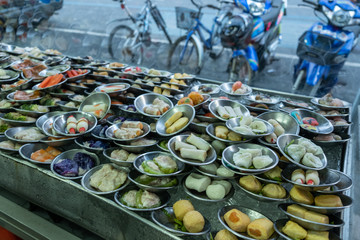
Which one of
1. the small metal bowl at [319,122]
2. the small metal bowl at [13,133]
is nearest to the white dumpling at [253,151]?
the small metal bowl at [319,122]

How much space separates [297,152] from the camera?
50.1 inches

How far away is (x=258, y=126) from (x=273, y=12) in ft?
11.4

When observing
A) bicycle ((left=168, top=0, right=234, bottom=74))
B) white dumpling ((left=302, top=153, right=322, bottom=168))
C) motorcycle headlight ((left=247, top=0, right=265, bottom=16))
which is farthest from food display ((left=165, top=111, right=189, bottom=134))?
bicycle ((left=168, top=0, right=234, bottom=74))

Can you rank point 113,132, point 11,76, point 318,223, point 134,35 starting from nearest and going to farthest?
point 318,223 < point 113,132 < point 11,76 < point 134,35

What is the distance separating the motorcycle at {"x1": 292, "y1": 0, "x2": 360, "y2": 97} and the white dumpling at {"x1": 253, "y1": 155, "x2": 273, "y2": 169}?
8.66ft

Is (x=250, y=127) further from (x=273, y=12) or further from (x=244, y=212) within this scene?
(x=273, y=12)

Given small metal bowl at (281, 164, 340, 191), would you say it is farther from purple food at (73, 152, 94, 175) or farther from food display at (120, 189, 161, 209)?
purple food at (73, 152, 94, 175)

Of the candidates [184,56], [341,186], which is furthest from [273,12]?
[341,186]

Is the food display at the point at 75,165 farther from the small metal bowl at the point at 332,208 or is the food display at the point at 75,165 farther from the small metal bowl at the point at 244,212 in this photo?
the small metal bowl at the point at 332,208

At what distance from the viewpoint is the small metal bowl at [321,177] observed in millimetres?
1155

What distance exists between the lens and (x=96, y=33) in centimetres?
605

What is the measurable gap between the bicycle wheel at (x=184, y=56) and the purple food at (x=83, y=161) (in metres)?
3.50

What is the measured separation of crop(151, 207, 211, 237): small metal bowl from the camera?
1.15 metres

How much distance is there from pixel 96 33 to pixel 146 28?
1662 mm
